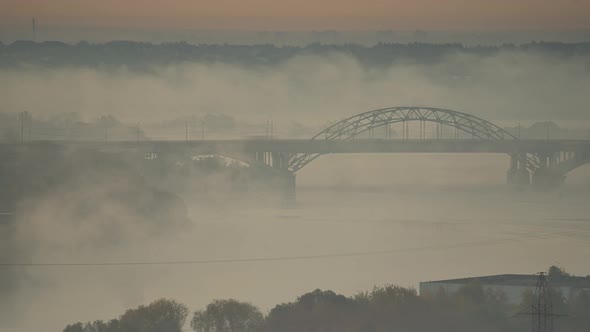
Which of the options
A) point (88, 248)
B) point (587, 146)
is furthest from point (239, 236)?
point (587, 146)

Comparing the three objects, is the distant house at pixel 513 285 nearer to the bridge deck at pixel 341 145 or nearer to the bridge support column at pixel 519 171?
the bridge deck at pixel 341 145

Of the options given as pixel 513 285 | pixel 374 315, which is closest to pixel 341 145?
pixel 513 285

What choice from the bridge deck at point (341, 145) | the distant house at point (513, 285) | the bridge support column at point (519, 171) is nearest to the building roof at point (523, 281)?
the distant house at point (513, 285)

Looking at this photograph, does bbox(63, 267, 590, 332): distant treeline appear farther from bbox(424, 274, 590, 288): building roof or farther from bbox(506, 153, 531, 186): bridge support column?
bbox(506, 153, 531, 186): bridge support column

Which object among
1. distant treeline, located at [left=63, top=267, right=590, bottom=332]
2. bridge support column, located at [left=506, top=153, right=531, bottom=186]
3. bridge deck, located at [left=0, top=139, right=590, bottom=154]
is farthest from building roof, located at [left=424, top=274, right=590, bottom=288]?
bridge support column, located at [left=506, top=153, right=531, bottom=186]

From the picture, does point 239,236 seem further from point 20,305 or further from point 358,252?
point 20,305

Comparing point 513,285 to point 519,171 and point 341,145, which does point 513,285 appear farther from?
point 519,171

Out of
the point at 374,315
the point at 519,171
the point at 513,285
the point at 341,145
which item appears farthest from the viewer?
the point at 519,171
